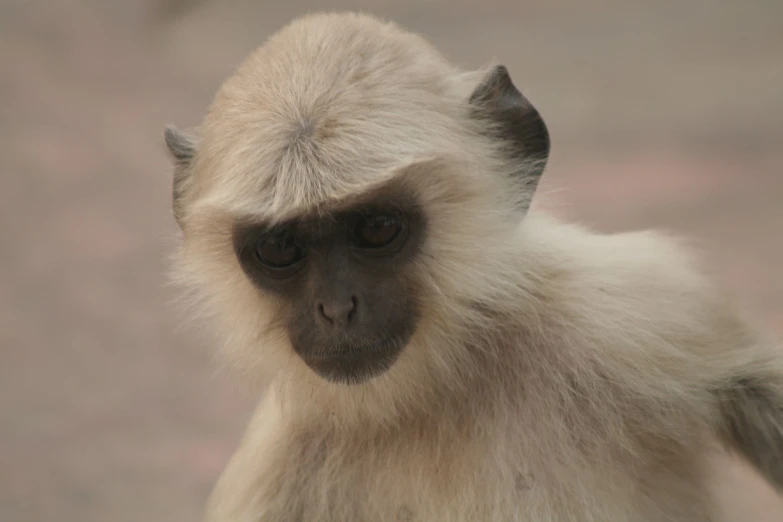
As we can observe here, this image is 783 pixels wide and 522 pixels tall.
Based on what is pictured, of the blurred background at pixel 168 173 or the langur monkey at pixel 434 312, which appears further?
the blurred background at pixel 168 173

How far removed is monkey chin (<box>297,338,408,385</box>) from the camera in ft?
7.08

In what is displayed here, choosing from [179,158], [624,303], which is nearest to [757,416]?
[624,303]

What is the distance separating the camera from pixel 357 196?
6.80ft

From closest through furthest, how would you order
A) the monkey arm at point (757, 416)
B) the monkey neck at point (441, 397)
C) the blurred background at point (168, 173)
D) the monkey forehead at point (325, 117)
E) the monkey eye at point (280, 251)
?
the monkey forehead at point (325, 117) < the monkey eye at point (280, 251) < the monkey neck at point (441, 397) < the monkey arm at point (757, 416) < the blurred background at point (168, 173)

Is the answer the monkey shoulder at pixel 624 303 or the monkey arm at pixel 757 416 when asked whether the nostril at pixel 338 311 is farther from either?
the monkey arm at pixel 757 416

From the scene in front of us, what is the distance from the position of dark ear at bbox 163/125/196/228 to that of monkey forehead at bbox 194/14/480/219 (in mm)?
200

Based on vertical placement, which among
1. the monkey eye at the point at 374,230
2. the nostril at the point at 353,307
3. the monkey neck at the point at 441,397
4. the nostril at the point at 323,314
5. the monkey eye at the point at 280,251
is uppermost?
the monkey eye at the point at 374,230

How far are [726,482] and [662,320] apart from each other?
0.60 meters

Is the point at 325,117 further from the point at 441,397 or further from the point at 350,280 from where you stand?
the point at 441,397

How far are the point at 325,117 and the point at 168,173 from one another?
2.77 m

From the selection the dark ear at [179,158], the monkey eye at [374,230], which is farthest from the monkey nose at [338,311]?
the dark ear at [179,158]

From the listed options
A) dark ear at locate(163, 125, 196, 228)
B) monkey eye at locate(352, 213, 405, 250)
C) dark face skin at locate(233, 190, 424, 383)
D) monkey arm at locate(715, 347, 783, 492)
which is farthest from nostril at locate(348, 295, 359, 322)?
monkey arm at locate(715, 347, 783, 492)

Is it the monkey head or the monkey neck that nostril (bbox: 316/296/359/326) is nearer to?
the monkey head

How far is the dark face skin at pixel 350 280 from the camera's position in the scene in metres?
2.12
